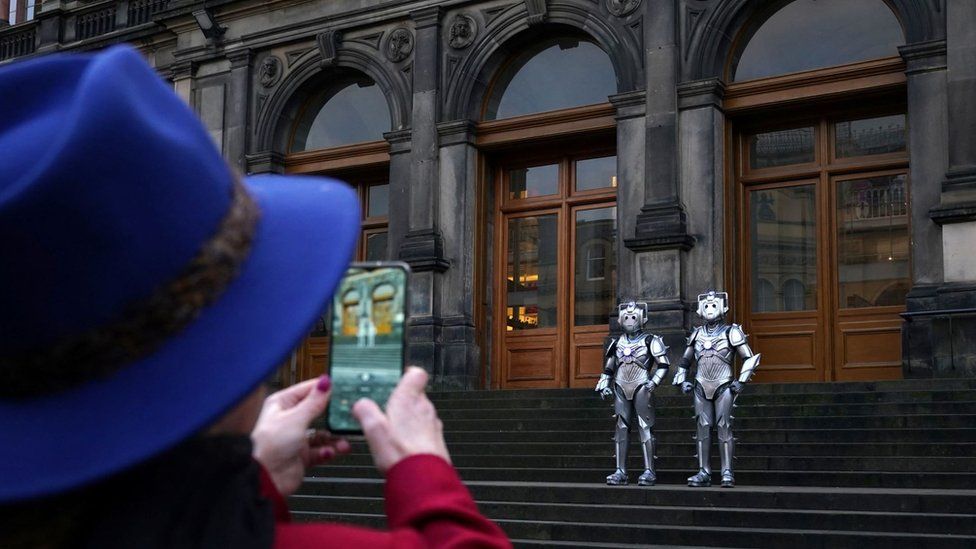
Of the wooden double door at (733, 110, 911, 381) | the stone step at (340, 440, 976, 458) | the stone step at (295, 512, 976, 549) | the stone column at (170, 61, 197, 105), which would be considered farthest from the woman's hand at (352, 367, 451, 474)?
the stone column at (170, 61, 197, 105)

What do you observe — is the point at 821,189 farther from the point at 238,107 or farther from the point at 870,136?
the point at 238,107

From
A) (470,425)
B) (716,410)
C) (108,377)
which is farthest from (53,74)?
(470,425)

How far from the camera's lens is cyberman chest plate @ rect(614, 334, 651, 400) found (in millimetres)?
11414

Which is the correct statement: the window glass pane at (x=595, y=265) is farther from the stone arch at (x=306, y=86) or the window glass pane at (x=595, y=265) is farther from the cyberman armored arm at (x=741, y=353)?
the cyberman armored arm at (x=741, y=353)

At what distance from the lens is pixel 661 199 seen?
16.6 metres

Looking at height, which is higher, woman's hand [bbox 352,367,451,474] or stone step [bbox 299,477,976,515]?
woman's hand [bbox 352,367,451,474]

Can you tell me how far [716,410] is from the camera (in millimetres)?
10914

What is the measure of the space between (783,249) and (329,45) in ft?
27.8

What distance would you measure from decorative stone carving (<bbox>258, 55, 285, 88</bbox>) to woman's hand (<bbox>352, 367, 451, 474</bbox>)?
20.1 meters

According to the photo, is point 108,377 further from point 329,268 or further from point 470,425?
point 470,425

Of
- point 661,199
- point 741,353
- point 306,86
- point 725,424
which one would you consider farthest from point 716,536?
point 306,86

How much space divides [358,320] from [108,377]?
0.57m

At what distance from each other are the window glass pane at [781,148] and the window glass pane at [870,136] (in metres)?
0.42

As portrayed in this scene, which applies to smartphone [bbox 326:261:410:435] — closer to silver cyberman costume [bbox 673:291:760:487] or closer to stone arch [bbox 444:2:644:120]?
silver cyberman costume [bbox 673:291:760:487]
